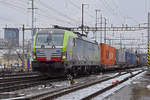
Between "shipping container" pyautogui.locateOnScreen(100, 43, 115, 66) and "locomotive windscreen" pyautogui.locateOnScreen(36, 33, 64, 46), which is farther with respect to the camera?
"shipping container" pyautogui.locateOnScreen(100, 43, 115, 66)

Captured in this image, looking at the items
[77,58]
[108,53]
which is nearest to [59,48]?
[77,58]

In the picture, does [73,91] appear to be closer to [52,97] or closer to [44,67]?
[52,97]

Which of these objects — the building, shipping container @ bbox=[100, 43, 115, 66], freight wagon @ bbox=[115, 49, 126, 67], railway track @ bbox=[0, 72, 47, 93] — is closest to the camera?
railway track @ bbox=[0, 72, 47, 93]

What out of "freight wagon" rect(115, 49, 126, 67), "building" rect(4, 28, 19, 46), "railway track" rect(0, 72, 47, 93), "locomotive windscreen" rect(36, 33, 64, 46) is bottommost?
"railway track" rect(0, 72, 47, 93)

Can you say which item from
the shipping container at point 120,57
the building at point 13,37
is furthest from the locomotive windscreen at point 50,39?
the building at point 13,37

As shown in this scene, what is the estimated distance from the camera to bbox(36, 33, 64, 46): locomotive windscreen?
19.7 metres

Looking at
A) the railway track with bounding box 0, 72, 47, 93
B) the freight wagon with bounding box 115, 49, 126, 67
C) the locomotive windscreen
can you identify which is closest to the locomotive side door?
the locomotive windscreen

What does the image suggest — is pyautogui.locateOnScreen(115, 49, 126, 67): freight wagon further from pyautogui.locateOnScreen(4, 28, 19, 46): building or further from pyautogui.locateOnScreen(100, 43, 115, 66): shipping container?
pyautogui.locateOnScreen(4, 28, 19, 46): building

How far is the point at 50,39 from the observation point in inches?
787

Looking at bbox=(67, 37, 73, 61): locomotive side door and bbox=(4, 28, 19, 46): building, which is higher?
bbox=(4, 28, 19, 46): building

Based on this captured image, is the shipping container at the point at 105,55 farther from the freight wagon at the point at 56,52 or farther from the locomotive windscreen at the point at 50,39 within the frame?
the locomotive windscreen at the point at 50,39

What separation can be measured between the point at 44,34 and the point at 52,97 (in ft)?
32.1

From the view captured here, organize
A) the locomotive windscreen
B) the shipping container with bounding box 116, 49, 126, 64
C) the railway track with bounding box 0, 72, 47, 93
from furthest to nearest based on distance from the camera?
the shipping container with bounding box 116, 49, 126, 64 < the locomotive windscreen < the railway track with bounding box 0, 72, 47, 93

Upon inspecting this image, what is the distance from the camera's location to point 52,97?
1109 cm
